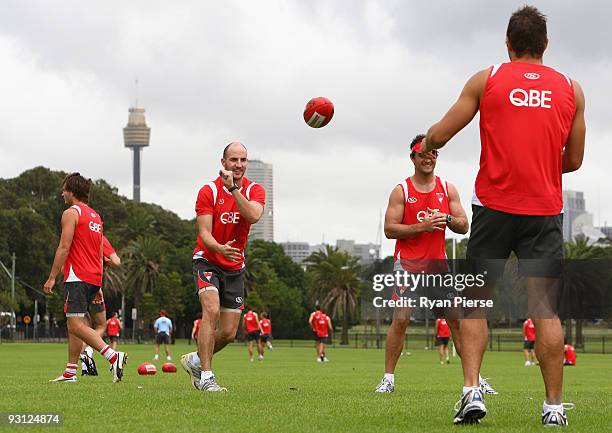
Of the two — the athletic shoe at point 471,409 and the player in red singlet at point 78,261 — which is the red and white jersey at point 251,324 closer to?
the player in red singlet at point 78,261

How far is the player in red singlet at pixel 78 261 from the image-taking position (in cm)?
1277

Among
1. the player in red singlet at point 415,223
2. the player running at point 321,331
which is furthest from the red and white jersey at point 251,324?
the player in red singlet at point 415,223

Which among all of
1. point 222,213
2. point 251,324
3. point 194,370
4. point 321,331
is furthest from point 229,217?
point 251,324

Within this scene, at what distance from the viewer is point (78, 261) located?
42.7 feet

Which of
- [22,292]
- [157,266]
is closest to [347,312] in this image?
[157,266]

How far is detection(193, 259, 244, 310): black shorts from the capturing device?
10.9m

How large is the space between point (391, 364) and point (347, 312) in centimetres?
9314

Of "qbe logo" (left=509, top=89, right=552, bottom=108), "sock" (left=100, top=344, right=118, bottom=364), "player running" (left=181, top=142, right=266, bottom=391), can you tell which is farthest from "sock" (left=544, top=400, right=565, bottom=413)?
"sock" (left=100, top=344, right=118, bottom=364)

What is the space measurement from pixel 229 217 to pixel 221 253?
596mm

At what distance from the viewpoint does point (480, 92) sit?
718 centimetres

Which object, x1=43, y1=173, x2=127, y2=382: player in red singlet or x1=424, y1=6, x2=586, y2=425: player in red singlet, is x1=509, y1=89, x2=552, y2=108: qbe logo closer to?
x1=424, y1=6, x2=586, y2=425: player in red singlet

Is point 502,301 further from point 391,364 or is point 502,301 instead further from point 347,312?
point 347,312

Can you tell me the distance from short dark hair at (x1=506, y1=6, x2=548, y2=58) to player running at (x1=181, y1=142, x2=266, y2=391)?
4.00 meters

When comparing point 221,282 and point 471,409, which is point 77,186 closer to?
point 221,282
